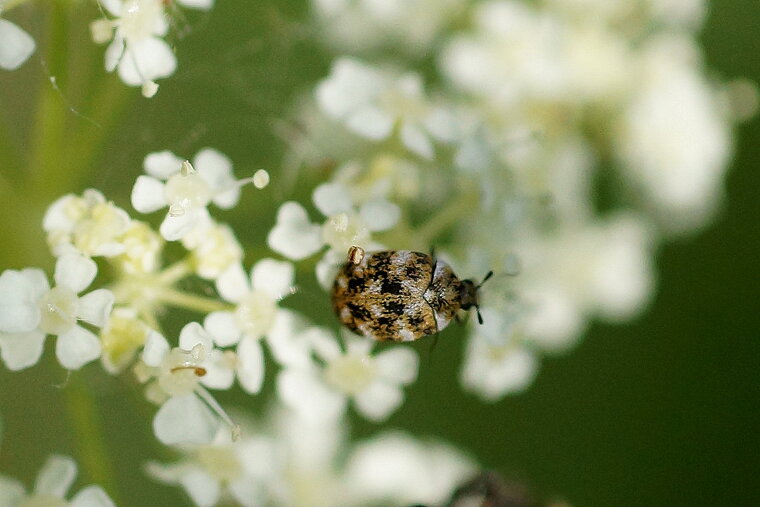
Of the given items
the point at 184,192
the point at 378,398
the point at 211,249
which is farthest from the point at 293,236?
the point at 378,398

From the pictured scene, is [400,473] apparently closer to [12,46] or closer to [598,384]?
[598,384]

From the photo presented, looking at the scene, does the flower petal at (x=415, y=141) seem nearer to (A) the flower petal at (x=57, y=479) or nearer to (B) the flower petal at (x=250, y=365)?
(B) the flower petal at (x=250, y=365)

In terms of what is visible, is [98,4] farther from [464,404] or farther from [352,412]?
[464,404]

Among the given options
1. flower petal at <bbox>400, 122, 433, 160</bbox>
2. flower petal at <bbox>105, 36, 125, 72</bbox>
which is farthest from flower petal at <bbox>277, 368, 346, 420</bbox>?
flower petal at <bbox>105, 36, 125, 72</bbox>

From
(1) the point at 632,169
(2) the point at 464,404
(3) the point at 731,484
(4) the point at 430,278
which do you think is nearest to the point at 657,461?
(3) the point at 731,484

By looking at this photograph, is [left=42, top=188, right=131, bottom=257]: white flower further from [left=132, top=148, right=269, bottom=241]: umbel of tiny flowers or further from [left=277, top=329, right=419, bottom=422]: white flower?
[left=277, top=329, right=419, bottom=422]: white flower

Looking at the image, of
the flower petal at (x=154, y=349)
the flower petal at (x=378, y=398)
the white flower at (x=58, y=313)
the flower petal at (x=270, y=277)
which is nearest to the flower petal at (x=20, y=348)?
the white flower at (x=58, y=313)
